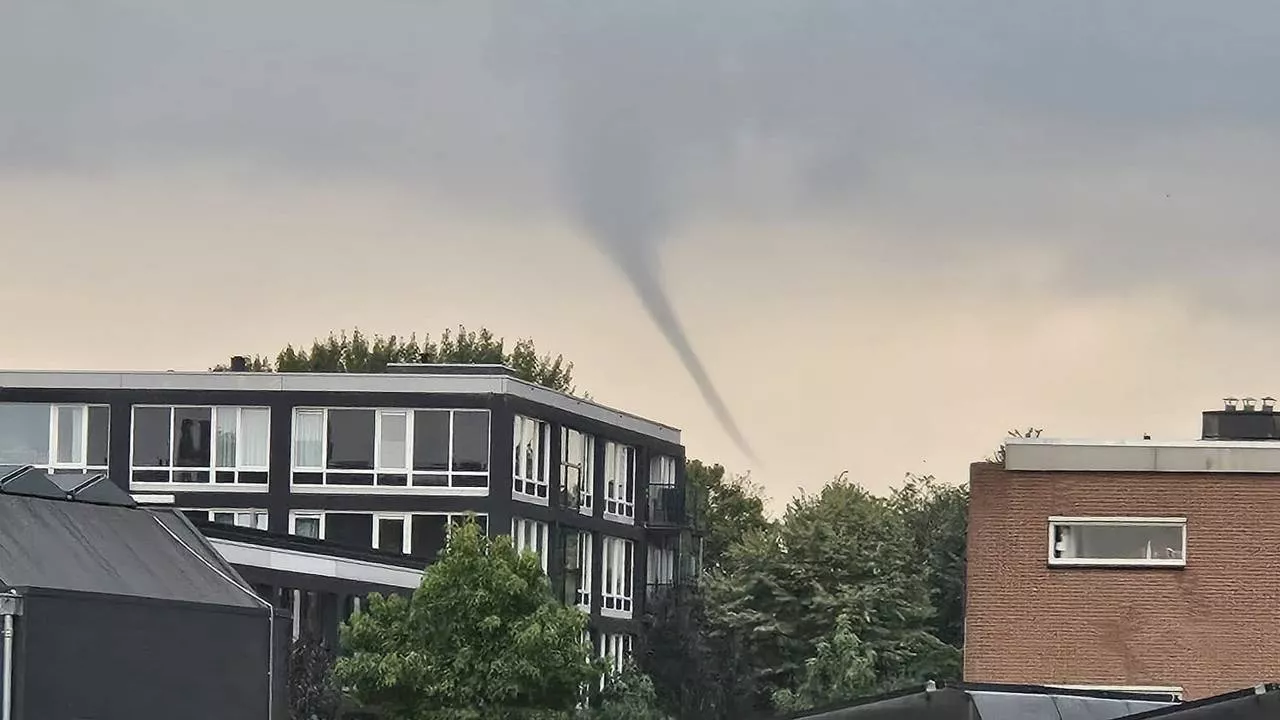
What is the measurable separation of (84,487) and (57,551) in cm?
420

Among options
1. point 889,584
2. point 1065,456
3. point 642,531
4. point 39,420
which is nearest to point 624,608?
point 642,531

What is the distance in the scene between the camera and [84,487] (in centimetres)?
4828

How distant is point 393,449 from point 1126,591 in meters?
35.8

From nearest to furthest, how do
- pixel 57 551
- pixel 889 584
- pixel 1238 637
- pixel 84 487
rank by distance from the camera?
pixel 1238 637
pixel 57 551
pixel 84 487
pixel 889 584

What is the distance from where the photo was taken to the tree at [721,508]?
111062 mm

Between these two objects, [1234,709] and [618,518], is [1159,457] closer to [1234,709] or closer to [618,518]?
[1234,709]

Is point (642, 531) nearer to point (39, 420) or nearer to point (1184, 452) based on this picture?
point (39, 420)

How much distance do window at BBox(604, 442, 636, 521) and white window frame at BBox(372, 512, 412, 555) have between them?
10.7m

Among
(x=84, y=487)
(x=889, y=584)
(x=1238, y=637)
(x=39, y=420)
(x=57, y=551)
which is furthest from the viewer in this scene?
(x=889, y=584)

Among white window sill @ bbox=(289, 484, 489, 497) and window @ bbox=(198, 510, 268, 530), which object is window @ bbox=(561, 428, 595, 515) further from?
window @ bbox=(198, 510, 268, 530)

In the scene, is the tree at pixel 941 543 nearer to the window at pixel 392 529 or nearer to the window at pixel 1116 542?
the window at pixel 392 529

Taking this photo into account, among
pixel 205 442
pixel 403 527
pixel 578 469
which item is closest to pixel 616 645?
pixel 578 469

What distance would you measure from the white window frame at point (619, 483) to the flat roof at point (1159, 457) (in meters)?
41.5

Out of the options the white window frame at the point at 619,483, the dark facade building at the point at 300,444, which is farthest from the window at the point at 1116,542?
the white window frame at the point at 619,483
